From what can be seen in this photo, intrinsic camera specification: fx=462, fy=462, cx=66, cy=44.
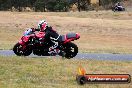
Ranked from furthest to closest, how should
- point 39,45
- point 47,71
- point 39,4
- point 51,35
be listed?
1. point 39,4
2. point 39,45
3. point 51,35
4. point 47,71

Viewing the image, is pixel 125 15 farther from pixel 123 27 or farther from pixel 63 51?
pixel 63 51

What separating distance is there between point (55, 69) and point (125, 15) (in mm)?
45270

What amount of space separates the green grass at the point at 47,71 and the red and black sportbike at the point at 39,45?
2.48 m

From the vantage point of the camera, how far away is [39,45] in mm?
18453

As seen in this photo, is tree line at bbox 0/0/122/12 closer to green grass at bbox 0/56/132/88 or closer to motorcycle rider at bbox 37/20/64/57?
motorcycle rider at bbox 37/20/64/57

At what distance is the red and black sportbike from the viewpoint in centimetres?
1842

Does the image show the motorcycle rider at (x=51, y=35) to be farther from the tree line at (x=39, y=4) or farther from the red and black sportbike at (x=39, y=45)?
the tree line at (x=39, y=4)

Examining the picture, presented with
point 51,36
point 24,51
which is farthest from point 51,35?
point 24,51

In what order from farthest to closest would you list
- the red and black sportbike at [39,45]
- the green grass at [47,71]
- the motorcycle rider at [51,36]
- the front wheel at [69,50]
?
the front wheel at [69,50]
the red and black sportbike at [39,45]
the motorcycle rider at [51,36]
the green grass at [47,71]

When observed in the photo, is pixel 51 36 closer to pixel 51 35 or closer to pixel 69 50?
pixel 51 35

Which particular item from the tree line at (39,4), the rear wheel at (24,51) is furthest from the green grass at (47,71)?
the tree line at (39,4)

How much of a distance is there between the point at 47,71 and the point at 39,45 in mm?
5089

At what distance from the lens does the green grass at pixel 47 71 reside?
1168cm

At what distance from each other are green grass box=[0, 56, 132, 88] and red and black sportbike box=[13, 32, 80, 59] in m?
2.48
